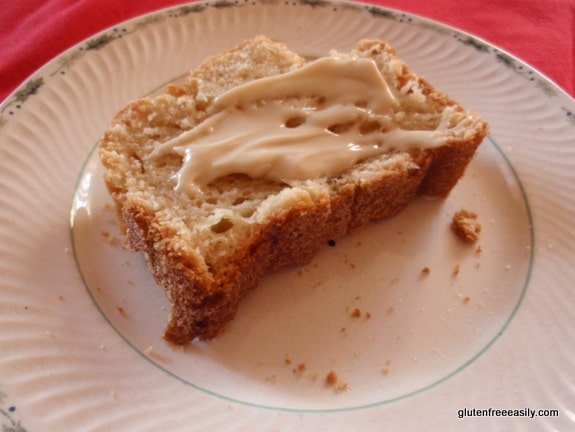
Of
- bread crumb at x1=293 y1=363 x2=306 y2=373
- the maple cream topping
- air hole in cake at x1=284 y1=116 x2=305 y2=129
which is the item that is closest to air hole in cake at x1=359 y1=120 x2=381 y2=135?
the maple cream topping

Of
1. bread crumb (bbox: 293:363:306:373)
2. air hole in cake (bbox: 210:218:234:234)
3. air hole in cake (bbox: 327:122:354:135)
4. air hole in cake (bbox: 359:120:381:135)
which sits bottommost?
bread crumb (bbox: 293:363:306:373)

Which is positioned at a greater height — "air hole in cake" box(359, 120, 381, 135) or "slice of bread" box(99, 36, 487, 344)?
"air hole in cake" box(359, 120, 381, 135)

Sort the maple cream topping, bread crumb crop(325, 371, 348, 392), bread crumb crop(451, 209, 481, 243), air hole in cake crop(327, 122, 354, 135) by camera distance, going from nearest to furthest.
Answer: bread crumb crop(325, 371, 348, 392) < the maple cream topping < air hole in cake crop(327, 122, 354, 135) < bread crumb crop(451, 209, 481, 243)

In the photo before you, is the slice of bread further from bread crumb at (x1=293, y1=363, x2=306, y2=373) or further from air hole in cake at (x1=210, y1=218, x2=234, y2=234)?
bread crumb at (x1=293, y1=363, x2=306, y2=373)

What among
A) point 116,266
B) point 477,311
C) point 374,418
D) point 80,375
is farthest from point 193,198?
point 477,311

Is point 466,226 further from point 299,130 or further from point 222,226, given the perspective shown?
point 222,226

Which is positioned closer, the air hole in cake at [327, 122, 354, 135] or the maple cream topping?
the maple cream topping
